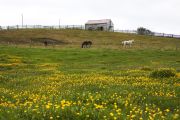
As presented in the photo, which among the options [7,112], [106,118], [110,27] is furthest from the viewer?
[110,27]

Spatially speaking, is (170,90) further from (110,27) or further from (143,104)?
(110,27)

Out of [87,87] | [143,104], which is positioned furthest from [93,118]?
[87,87]

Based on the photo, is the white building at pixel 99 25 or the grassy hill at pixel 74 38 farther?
the white building at pixel 99 25

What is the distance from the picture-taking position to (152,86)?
18.2 m

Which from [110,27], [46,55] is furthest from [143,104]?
[110,27]

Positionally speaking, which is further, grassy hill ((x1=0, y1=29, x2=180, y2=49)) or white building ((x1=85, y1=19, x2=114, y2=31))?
white building ((x1=85, y1=19, x2=114, y2=31))

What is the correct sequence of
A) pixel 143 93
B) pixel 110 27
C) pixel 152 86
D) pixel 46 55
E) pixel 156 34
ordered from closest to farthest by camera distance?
pixel 143 93
pixel 152 86
pixel 46 55
pixel 156 34
pixel 110 27

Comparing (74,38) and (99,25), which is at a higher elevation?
(99,25)

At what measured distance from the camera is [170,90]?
16.9 m

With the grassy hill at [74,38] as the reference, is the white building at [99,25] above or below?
Result: above

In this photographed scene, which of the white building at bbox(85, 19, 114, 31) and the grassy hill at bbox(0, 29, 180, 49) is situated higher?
the white building at bbox(85, 19, 114, 31)

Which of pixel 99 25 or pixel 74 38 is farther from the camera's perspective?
pixel 99 25

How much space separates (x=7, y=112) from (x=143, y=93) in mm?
6722

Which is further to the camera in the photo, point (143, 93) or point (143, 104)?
point (143, 93)
